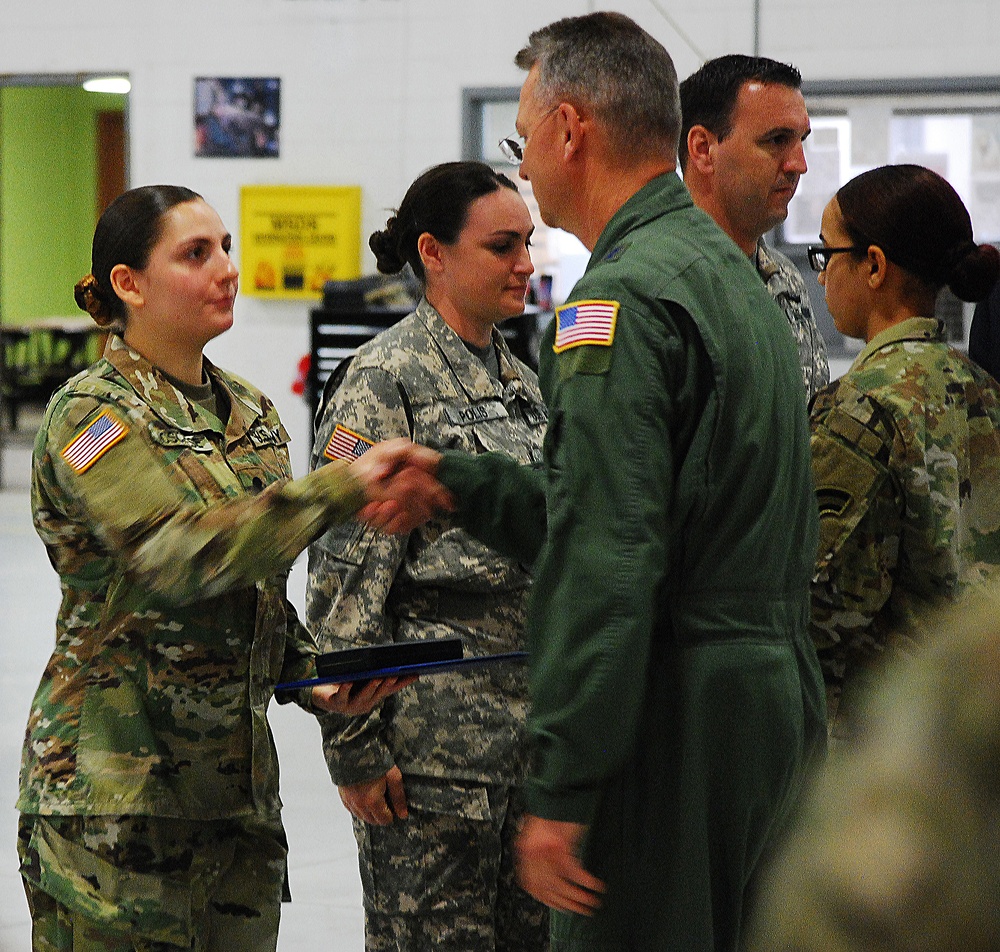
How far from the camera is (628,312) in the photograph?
59.6 inches

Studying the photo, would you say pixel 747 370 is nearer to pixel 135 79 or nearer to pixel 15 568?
pixel 15 568

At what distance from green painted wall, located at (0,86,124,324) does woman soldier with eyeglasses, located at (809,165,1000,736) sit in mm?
16105

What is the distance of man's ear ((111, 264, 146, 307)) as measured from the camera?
218cm

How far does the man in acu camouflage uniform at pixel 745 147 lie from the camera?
2.68 m

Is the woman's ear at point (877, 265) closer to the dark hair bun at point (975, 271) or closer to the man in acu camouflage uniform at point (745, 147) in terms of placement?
the dark hair bun at point (975, 271)

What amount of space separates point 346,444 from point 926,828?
1.88 meters

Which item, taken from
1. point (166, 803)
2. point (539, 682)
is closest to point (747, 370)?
point (539, 682)

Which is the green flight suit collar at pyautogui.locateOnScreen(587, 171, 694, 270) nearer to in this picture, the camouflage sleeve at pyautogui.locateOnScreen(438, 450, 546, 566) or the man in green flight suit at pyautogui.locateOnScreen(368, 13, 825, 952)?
the man in green flight suit at pyautogui.locateOnScreen(368, 13, 825, 952)

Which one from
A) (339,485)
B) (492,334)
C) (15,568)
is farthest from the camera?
(15,568)

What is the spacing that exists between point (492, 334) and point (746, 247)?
52cm

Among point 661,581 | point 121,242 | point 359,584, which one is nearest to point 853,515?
point 661,581

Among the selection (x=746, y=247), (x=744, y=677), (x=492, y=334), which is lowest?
(x=744, y=677)

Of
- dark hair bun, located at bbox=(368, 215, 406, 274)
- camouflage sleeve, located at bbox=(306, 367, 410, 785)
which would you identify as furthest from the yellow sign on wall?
camouflage sleeve, located at bbox=(306, 367, 410, 785)

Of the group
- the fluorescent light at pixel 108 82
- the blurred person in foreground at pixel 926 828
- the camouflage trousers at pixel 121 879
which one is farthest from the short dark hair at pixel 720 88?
the fluorescent light at pixel 108 82
